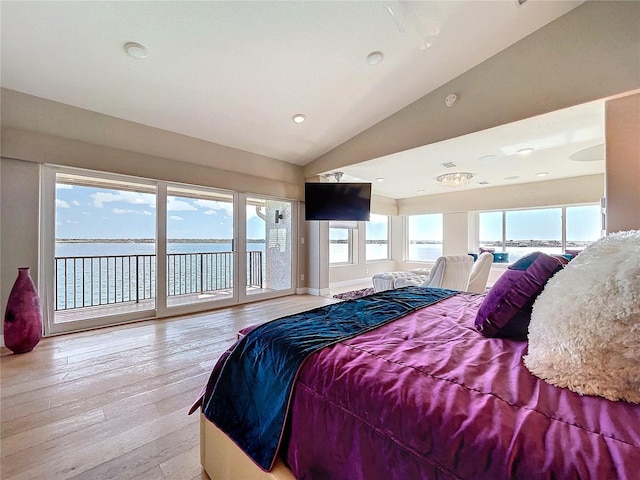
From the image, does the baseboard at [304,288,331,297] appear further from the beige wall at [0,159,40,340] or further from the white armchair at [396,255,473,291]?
the beige wall at [0,159,40,340]

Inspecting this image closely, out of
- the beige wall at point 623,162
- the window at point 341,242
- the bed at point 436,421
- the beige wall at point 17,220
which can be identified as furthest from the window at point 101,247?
the beige wall at point 623,162

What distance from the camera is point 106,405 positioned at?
6.12 ft

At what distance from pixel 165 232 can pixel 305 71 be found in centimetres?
280

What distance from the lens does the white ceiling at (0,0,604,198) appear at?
220 centimetres

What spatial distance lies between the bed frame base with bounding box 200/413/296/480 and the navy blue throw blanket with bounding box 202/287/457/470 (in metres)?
0.03

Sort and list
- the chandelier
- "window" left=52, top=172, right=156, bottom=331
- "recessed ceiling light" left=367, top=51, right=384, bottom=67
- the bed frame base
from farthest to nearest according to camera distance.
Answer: the chandelier → "window" left=52, top=172, right=156, bottom=331 → "recessed ceiling light" left=367, top=51, right=384, bottom=67 → the bed frame base

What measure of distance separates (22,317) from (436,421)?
3687 mm

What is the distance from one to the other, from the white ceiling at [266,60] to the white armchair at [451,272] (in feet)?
4.90

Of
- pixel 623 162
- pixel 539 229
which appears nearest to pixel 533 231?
pixel 539 229

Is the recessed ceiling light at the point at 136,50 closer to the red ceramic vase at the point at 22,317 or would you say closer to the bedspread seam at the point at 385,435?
the red ceramic vase at the point at 22,317

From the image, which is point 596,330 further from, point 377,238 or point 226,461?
point 377,238

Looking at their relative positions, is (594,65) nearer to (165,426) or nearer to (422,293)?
(422,293)

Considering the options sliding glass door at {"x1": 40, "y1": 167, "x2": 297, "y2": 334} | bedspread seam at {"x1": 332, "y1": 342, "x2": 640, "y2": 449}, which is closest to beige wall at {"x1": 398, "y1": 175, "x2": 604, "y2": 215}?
sliding glass door at {"x1": 40, "y1": 167, "x2": 297, "y2": 334}

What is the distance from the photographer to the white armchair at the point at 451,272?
3383 millimetres
